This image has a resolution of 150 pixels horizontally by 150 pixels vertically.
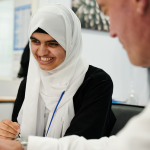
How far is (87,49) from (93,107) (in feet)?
4.89

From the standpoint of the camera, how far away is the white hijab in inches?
45.1

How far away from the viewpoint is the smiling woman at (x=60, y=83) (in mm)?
1118

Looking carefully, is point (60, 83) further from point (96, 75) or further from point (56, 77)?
point (96, 75)

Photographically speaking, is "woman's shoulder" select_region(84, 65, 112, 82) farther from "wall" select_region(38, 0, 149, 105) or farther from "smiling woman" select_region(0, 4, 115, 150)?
"wall" select_region(38, 0, 149, 105)

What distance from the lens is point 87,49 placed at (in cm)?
247

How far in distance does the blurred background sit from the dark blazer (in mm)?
1161

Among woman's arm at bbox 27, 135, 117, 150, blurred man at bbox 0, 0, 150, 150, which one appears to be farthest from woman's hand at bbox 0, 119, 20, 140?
blurred man at bbox 0, 0, 150, 150

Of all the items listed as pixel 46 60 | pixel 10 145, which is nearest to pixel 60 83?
pixel 46 60

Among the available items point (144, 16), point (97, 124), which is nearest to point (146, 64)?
point (144, 16)

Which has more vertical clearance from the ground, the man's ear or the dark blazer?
the man's ear

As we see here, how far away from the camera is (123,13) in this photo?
373mm

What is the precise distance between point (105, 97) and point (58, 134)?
1.08 feet

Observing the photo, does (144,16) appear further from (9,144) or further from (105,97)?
(105,97)

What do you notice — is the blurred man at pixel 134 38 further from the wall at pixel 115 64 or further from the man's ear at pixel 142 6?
the wall at pixel 115 64
